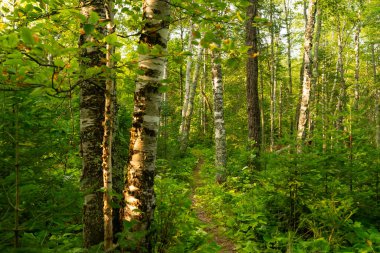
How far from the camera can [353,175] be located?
495 cm

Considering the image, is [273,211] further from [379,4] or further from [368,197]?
[379,4]

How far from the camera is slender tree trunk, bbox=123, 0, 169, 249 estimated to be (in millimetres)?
3299

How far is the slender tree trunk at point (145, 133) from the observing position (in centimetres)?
330

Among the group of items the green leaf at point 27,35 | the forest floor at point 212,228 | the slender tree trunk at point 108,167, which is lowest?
the forest floor at point 212,228

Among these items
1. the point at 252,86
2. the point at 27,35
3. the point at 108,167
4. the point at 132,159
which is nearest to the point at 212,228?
the point at 132,159

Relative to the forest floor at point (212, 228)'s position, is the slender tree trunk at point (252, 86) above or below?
above

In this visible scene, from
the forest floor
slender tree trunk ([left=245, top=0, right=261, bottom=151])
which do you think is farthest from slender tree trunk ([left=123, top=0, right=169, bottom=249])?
slender tree trunk ([left=245, top=0, right=261, bottom=151])

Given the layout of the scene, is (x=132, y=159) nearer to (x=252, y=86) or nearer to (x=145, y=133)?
A: (x=145, y=133)

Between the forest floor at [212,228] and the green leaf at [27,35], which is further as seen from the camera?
the forest floor at [212,228]

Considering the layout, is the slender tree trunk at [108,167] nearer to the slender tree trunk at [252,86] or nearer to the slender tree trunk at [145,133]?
the slender tree trunk at [145,133]

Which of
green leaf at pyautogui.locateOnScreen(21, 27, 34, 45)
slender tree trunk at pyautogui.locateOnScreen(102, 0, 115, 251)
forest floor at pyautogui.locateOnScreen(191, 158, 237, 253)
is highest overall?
green leaf at pyautogui.locateOnScreen(21, 27, 34, 45)

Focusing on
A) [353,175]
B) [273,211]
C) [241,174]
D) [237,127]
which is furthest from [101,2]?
[237,127]

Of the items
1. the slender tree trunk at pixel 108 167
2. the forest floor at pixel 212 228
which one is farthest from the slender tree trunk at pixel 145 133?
the forest floor at pixel 212 228

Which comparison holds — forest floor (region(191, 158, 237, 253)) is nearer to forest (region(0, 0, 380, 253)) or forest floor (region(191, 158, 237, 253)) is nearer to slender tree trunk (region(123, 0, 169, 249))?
forest (region(0, 0, 380, 253))
